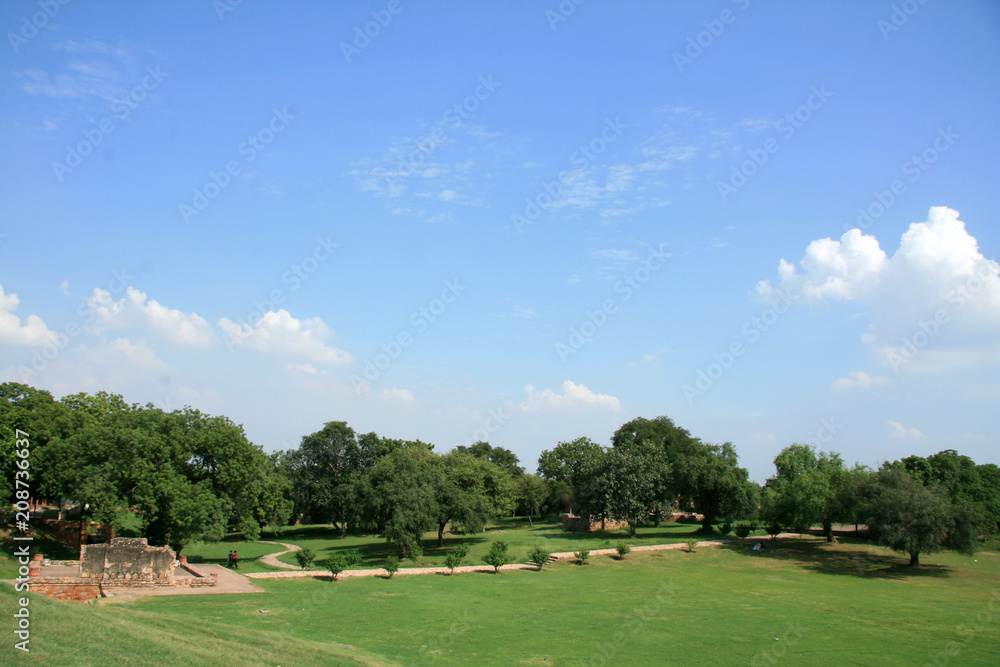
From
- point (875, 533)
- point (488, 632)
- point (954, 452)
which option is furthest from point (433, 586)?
point (954, 452)

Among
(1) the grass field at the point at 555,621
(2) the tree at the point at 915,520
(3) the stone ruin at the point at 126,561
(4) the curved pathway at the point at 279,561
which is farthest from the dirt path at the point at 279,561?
(2) the tree at the point at 915,520

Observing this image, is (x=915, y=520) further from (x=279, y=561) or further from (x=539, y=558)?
(x=279, y=561)

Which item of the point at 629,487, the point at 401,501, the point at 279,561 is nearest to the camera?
the point at 279,561

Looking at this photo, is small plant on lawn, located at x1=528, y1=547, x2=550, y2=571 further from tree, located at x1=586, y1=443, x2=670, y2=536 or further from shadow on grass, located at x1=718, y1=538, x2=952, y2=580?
shadow on grass, located at x1=718, y1=538, x2=952, y2=580

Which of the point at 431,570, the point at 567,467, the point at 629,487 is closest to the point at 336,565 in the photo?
the point at 431,570

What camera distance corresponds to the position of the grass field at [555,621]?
14.6 m

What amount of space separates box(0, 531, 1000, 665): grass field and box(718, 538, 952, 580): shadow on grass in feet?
3.02

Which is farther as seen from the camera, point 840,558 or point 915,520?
point 840,558

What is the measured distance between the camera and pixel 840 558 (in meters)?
41.8

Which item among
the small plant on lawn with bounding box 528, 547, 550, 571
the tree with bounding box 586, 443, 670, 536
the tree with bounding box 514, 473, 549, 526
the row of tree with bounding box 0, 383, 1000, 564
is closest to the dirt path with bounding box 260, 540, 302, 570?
the row of tree with bounding box 0, 383, 1000, 564

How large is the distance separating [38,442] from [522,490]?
47.3 meters

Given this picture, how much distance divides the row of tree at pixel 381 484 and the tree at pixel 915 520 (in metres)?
0.09

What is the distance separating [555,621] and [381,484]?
2188 centimetres

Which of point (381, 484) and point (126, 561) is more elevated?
point (381, 484)
